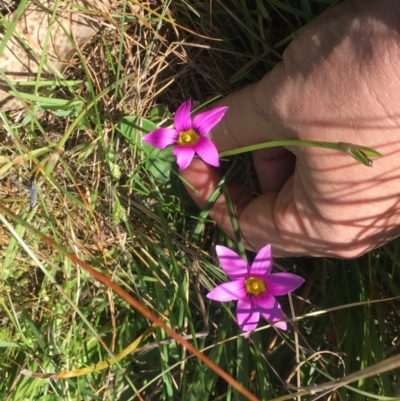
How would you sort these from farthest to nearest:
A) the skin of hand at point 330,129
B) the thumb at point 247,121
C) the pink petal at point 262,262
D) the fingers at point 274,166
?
the fingers at point 274,166 → the pink petal at point 262,262 → the thumb at point 247,121 → the skin of hand at point 330,129

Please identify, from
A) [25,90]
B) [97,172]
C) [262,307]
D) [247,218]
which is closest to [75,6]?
[25,90]

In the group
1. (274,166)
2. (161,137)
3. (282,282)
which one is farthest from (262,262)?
(161,137)

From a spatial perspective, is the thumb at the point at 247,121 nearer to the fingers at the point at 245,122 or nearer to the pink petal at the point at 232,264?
the fingers at the point at 245,122

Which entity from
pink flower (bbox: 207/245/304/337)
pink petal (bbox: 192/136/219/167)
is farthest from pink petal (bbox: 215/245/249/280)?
pink petal (bbox: 192/136/219/167)

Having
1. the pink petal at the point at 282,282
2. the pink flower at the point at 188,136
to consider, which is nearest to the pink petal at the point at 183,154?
the pink flower at the point at 188,136

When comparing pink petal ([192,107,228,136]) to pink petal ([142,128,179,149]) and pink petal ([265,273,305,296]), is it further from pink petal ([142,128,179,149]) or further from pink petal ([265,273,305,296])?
pink petal ([265,273,305,296])
